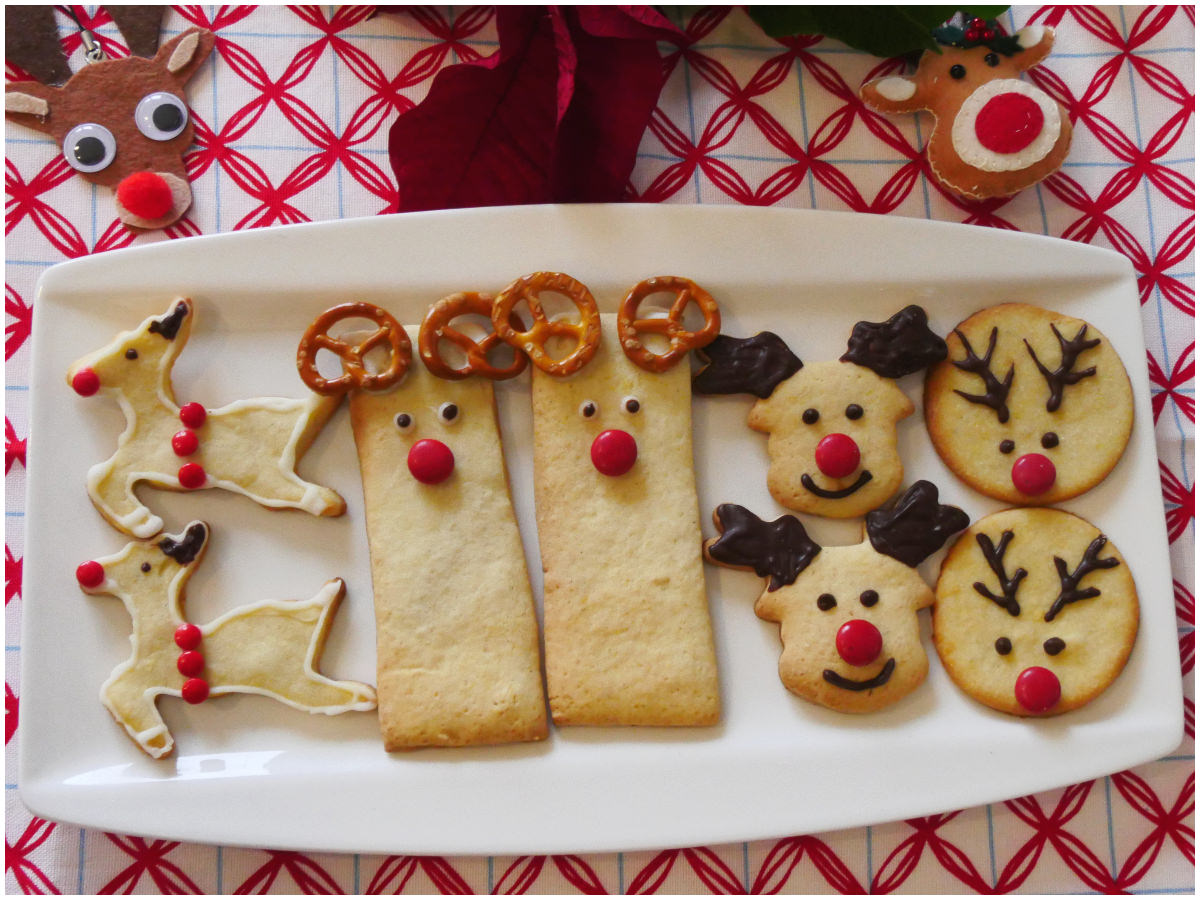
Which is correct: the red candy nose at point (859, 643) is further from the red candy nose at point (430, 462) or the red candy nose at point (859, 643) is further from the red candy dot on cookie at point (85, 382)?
the red candy dot on cookie at point (85, 382)

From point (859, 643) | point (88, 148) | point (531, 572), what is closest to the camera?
point (859, 643)

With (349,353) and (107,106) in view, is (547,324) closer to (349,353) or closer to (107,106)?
(349,353)

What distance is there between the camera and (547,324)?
1.59 m

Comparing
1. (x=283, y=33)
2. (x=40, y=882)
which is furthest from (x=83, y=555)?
(x=283, y=33)

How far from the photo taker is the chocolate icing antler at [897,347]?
1627mm

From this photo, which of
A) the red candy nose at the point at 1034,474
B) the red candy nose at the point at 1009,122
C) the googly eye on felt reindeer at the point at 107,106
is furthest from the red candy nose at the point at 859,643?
the googly eye on felt reindeer at the point at 107,106

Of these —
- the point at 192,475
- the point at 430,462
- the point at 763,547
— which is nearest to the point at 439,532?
the point at 430,462

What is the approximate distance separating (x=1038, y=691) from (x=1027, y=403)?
1.61 ft

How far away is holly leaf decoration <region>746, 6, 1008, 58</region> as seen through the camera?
5.53ft

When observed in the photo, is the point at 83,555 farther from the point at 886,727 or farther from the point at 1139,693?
the point at 1139,693

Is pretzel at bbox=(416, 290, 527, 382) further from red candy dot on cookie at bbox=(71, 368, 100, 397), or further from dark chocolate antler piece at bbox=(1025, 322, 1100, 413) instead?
dark chocolate antler piece at bbox=(1025, 322, 1100, 413)

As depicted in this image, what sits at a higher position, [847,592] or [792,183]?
[792,183]

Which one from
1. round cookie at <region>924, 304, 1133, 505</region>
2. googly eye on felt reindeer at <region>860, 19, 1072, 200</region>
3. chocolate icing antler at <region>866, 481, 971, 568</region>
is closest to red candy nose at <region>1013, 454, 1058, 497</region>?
round cookie at <region>924, 304, 1133, 505</region>

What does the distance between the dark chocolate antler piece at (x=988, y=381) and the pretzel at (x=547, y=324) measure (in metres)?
0.65
